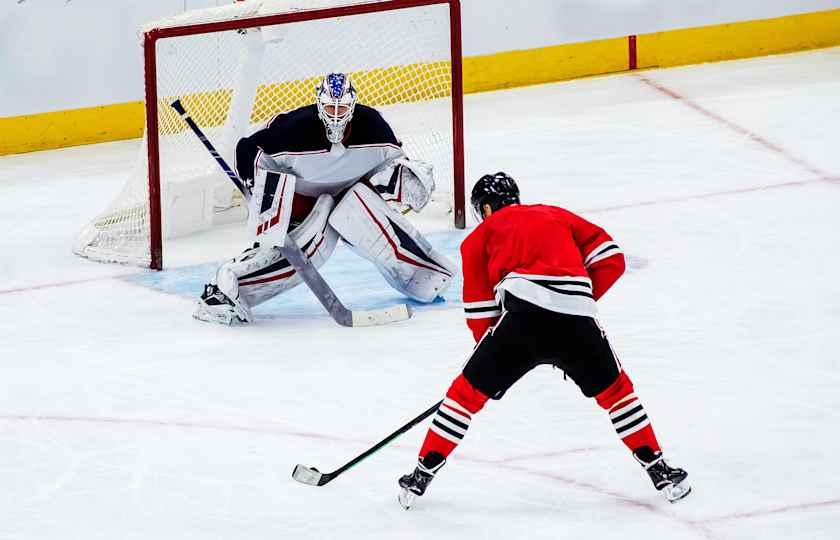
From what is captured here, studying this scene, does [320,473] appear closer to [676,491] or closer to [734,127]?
[676,491]

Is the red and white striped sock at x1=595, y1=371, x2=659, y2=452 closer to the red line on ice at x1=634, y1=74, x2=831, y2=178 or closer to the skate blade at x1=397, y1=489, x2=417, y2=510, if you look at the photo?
the skate blade at x1=397, y1=489, x2=417, y2=510

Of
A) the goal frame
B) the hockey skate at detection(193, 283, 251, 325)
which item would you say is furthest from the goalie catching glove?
the goal frame

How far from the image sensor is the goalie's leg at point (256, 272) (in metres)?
5.03

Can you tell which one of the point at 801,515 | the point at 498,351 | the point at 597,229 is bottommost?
the point at 801,515

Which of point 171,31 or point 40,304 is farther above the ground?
point 171,31

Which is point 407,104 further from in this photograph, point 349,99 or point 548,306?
point 548,306

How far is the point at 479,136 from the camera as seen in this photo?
736 centimetres

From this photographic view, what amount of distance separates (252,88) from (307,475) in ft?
8.42

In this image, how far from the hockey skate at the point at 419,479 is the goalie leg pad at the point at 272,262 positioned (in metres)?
1.52

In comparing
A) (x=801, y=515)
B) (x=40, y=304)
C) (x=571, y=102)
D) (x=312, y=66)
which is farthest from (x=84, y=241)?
(x=801, y=515)

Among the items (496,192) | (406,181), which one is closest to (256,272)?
(406,181)

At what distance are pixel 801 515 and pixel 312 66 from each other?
3642 millimetres

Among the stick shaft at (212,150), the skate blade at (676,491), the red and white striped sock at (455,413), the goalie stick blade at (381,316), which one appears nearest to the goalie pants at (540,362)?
the red and white striped sock at (455,413)

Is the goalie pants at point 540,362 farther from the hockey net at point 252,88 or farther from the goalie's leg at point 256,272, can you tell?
the hockey net at point 252,88
